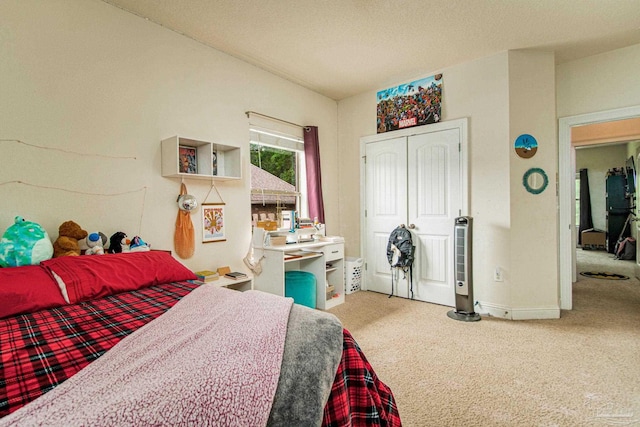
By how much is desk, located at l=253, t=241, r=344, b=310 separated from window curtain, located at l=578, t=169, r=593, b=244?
6.92m

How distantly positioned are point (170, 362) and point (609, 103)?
4274 millimetres

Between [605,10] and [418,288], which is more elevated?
[605,10]

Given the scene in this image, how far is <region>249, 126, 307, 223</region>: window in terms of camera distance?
348 centimetres

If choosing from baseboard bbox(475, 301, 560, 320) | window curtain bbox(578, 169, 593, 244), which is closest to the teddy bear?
baseboard bbox(475, 301, 560, 320)

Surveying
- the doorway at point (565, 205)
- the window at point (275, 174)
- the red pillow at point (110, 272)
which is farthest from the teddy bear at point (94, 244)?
the doorway at point (565, 205)


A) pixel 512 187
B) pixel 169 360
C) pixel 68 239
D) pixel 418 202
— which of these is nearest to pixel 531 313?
pixel 512 187

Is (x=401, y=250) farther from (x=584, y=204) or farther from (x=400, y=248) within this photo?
(x=584, y=204)

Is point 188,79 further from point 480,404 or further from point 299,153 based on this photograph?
point 480,404

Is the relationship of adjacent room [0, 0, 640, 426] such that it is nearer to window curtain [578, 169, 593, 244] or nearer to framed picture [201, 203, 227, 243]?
framed picture [201, 203, 227, 243]

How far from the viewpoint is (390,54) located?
3.14 meters

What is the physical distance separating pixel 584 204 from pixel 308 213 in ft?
24.0

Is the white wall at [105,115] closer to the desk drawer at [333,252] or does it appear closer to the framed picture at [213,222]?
the framed picture at [213,222]

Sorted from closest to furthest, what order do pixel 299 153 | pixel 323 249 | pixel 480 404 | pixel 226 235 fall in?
pixel 480 404, pixel 226 235, pixel 323 249, pixel 299 153

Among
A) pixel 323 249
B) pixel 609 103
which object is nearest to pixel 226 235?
pixel 323 249
